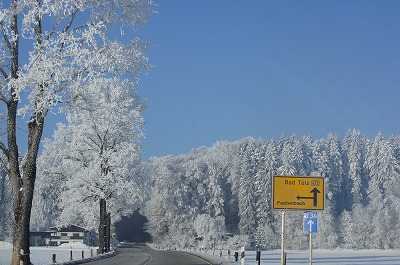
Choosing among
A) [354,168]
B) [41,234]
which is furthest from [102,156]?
[354,168]

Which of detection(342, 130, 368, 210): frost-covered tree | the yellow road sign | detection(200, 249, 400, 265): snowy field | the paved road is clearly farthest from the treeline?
the yellow road sign

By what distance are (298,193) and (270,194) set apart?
3833 inches

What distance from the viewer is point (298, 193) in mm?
22672

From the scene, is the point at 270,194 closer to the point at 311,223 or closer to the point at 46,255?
the point at 46,255

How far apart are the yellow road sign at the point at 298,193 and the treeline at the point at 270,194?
81.8 metres

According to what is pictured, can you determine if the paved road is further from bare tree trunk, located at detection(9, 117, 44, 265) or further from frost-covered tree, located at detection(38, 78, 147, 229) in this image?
bare tree trunk, located at detection(9, 117, 44, 265)

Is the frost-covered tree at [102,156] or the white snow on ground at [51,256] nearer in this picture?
the white snow on ground at [51,256]

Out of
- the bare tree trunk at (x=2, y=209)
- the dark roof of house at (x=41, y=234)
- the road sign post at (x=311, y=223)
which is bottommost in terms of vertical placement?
the dark roof of house at (x=41, y=234)

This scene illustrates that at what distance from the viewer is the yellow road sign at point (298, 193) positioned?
884 inches

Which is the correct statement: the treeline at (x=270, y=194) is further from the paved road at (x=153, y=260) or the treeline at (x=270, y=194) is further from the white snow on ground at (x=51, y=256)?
the paved road at (x=153, y=260)

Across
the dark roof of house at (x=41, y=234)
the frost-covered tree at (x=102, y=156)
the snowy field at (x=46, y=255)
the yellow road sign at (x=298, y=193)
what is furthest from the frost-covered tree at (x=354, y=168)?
the yellow road sign at (x=298, y=193)

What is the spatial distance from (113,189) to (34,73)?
29.5 meters

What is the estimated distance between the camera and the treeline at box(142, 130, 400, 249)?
10400 centimetres

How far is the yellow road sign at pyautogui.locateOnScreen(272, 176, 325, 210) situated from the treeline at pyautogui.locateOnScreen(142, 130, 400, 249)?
81.8 metres
